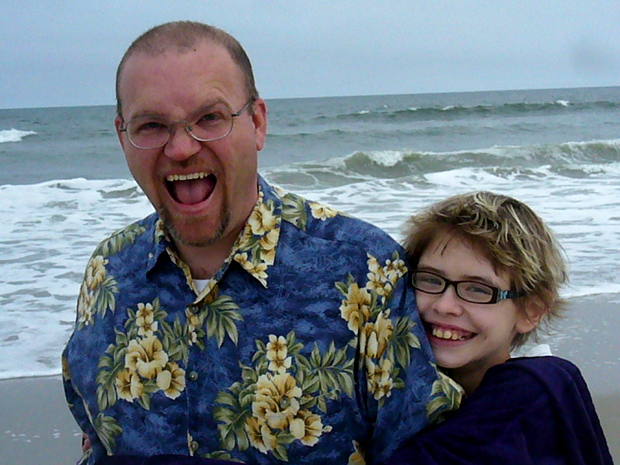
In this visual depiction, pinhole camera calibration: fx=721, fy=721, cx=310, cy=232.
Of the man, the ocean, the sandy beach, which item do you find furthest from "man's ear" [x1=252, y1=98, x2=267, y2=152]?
the sandy beach

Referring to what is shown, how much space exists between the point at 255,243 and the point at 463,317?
65cm

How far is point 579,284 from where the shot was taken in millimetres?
5402

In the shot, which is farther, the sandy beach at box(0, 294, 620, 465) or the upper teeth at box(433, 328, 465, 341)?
the sandy beach at box(0, 294, 620, 465)

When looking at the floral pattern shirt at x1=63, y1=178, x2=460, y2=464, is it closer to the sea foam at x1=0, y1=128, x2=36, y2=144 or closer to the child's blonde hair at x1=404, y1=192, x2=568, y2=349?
the child's blonde hair at x1=404, y1=192, x2=568, y2=349

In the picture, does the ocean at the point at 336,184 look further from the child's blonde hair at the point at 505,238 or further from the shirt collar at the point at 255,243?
the shirt collar at the point at 255,243

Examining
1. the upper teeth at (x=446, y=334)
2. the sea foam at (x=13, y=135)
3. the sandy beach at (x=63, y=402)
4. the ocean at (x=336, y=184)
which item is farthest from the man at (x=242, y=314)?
the sea foam at (x=13, y=135)

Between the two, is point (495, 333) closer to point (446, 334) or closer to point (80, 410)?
point (446, 334)

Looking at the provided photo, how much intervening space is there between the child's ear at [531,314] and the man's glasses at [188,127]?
1.05 metres

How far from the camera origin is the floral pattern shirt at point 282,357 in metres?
1.76

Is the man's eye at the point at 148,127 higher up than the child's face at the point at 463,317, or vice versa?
the man's eye at the point at 148,127

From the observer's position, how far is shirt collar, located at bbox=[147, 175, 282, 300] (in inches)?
70.9

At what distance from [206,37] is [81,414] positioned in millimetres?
1149

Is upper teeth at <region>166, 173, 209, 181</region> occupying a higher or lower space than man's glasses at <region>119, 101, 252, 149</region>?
lower

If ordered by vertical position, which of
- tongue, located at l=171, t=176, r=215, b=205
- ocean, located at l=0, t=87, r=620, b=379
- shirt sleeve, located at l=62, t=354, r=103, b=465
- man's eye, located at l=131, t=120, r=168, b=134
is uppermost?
man's eye, located at l=131, t=120, r=168, b=134
